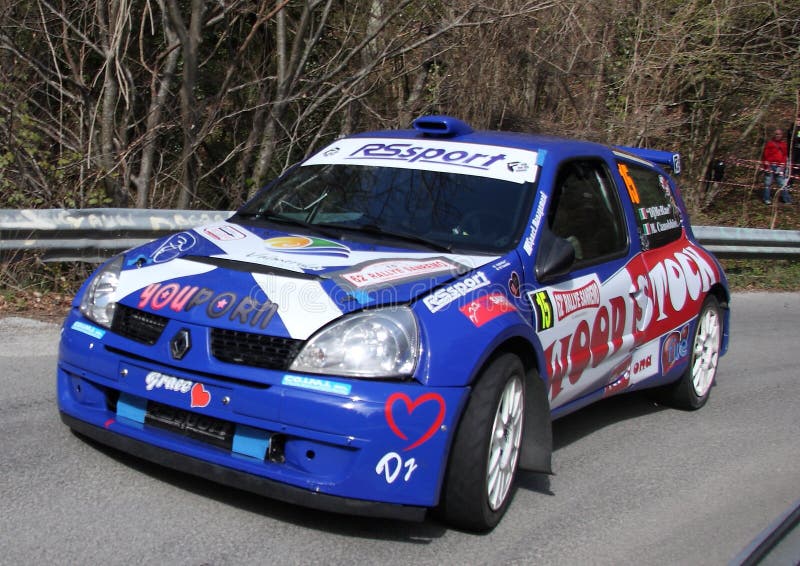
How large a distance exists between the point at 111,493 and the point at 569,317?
2.29 m

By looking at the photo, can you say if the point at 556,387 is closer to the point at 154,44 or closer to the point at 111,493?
the point at 111,493

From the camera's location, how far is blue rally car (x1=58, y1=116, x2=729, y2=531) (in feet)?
11.7

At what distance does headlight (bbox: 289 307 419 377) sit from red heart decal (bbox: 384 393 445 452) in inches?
3.9

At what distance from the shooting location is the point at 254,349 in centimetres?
364

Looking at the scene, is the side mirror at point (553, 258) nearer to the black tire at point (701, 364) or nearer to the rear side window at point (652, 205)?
the rear side window at point (652, 205)

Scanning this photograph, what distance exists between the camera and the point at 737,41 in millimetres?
16328

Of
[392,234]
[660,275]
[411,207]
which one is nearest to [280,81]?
[660,275]

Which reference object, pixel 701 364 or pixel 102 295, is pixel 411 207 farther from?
pixel 701 364

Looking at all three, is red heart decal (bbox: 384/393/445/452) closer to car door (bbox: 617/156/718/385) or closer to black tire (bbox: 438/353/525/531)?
black tire (bbox: 438/353/525/531)

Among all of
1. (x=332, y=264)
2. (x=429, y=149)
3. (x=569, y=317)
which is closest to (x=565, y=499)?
(x=569, y=317)

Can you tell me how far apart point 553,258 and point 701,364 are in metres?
2.52

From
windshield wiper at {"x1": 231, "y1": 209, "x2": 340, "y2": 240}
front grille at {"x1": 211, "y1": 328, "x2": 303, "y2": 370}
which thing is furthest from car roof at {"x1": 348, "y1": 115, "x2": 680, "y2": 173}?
front grille at {"x1": 211, "y1": 328, "x2": 303, "y2": 370}

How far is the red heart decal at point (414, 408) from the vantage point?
3529 millimetres

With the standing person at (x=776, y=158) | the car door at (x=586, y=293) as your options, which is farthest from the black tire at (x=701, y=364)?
the standing person at (x=776, y=158)
